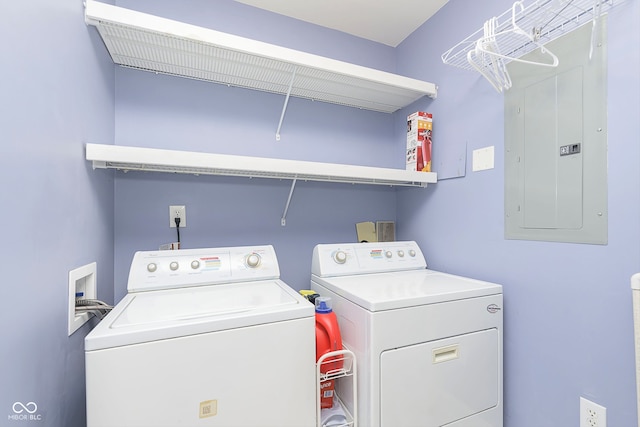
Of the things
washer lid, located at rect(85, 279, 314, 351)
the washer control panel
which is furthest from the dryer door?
the washer control panel

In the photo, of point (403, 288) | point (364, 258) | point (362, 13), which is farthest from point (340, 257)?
point (362, 13)

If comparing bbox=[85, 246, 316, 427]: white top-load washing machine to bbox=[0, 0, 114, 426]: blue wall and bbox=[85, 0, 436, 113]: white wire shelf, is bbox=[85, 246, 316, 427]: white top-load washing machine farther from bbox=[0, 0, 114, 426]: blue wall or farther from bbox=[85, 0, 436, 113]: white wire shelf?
bbox=[85, 0, 436, 113]: white wire shelf

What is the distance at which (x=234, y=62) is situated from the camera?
150 centimetres

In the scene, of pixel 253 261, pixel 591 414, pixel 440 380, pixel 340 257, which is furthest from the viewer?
pixel 340 257

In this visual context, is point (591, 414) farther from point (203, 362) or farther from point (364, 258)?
point (203, 362)

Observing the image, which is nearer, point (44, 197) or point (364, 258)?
point (44, 197)

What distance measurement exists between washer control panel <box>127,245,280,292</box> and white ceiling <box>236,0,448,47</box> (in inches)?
60.4

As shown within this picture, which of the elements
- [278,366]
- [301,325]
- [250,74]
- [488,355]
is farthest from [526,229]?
[250,74]

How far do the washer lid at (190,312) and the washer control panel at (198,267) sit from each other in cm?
4

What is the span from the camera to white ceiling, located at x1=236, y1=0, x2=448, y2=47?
1761 millimetres

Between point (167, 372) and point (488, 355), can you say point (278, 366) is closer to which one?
point (167, 372)

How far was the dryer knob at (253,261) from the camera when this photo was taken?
4.80ft

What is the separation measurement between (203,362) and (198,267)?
1.91 ft

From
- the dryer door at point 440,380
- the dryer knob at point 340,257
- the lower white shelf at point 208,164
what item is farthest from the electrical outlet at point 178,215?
the dryer door at point 440,380
